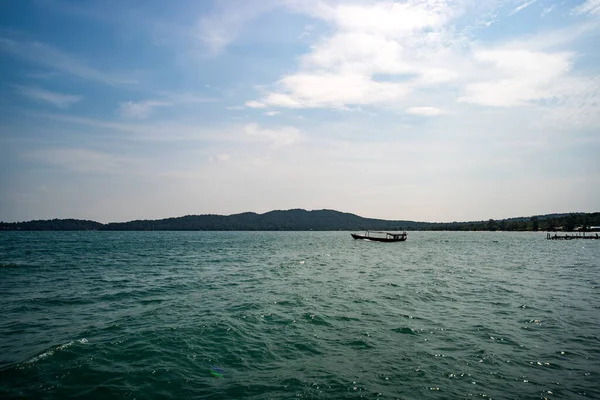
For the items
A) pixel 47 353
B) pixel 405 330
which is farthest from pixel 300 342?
pixel 47 353

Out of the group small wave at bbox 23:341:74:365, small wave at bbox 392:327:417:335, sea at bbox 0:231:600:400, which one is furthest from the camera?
small wave at bbox 392:327:417:335

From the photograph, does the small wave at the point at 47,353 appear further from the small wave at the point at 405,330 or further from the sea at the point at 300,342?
the small wave at the point at 405,330

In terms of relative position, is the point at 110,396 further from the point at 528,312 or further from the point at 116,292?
the point at 528,312

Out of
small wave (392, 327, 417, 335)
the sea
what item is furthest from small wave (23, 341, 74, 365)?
small wave (392, 327, 417, 335)

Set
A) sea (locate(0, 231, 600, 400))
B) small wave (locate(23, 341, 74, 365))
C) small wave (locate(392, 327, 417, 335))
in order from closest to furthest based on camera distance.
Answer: sea (locate(0, 231, 600, 400)) → small wave (locate(23, 341, 74, 365)) → small wave (locate(392, 327, 417, 335))

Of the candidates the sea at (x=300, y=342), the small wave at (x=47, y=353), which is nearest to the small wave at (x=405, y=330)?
the sea at (x=300, y=342)

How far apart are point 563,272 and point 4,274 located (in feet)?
Result: 228

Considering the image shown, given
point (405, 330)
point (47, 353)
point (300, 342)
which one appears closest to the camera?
point (47, 353)

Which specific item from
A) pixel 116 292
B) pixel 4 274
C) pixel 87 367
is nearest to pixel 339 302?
pixel 87 367

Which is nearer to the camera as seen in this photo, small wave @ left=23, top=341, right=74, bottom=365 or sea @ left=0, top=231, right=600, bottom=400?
sea @ left=0, top=231, right=600, bottom=400

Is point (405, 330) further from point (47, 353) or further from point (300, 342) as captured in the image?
point (47, 353)

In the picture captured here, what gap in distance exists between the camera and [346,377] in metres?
12.0

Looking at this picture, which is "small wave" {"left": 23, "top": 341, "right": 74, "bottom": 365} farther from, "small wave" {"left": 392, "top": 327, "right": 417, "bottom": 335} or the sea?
"small wave" {"left": 392, "top": 327, "right": 417, "bottom": 335}

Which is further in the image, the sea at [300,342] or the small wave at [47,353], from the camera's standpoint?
the small wave at [47,353]
